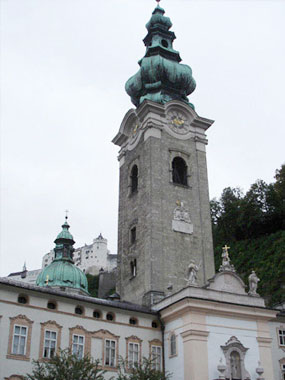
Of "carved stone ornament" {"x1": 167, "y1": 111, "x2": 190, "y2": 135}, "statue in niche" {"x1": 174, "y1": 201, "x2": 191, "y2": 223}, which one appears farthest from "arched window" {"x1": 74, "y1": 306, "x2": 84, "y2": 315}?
"carved stone ornament" {"x1": 167, "y1": 111, "x2": 190, "y2": 135}

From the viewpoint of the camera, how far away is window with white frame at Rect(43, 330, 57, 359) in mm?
23295

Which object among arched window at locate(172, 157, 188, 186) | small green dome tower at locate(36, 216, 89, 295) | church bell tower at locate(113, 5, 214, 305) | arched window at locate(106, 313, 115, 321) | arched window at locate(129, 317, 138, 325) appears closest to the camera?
arched window at locate(106, 313, 115, 321)

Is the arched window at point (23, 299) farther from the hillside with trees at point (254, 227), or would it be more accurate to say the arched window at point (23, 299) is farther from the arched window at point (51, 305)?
the hillside with trees at point (254, 227)

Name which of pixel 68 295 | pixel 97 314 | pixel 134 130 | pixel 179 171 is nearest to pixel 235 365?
pixel 97 314

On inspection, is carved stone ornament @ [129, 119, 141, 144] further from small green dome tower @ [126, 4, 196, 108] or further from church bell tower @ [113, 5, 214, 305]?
small green dome tower @ [126, 4, 196, 108]

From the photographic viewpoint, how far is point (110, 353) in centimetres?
2509

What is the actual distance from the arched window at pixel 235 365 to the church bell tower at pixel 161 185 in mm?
5424

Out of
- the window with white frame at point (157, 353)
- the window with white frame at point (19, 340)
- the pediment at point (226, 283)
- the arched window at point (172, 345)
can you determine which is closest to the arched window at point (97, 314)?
the window with white frame at point (157, 353)

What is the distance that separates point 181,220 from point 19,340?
1341cm

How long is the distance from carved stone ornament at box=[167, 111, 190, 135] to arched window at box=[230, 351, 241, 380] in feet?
51.6

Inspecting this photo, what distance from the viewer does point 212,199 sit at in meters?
61.2

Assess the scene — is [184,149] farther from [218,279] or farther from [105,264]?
[105,264]

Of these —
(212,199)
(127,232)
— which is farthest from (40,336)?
(212,199)

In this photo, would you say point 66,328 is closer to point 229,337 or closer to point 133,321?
point 133,321
